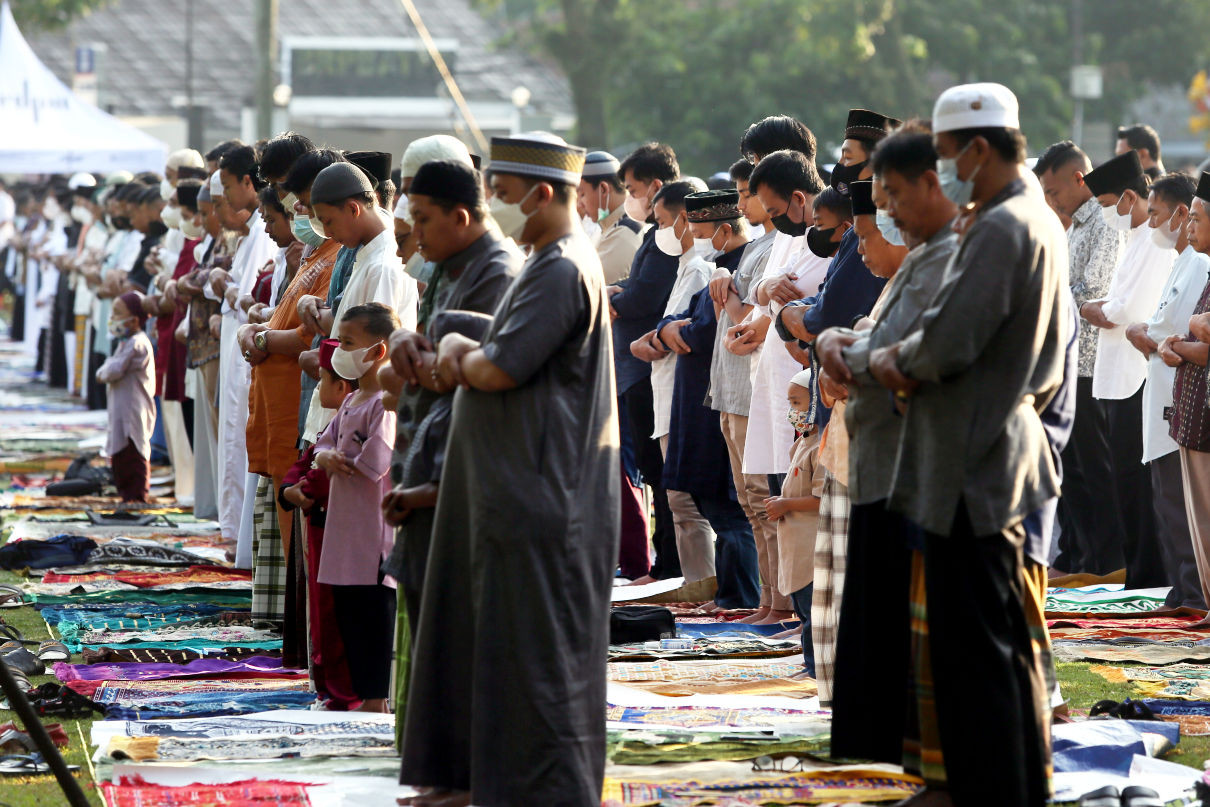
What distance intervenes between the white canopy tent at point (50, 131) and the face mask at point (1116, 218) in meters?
10.5

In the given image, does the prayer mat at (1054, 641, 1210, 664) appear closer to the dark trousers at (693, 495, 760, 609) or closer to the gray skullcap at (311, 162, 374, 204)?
the dark trousers at (693, 495, 760, 609)

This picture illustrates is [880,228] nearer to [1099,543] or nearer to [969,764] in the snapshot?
[969,764]

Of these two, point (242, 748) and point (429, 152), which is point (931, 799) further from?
point (429, 152)

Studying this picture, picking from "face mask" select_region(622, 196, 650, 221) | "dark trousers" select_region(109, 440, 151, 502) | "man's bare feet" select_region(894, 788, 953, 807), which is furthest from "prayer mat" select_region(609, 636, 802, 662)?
"dark trousers" select_region(109, 440, 151, 502)

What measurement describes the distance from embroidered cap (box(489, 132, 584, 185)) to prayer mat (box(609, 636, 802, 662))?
277 centimetres

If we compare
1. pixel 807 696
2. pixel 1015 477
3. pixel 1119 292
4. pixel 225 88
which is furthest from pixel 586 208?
pixel 225 88

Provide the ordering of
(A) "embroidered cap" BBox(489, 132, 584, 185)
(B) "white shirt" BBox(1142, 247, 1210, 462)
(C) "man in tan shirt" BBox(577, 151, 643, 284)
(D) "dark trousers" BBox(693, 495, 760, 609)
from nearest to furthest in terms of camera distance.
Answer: (A) "embroidered cap" BBox(489, 132, 584, 185) < (B) "white shirt" BBox(1142, 247, 1210, 462) < (D) "dark trousers" BBox(693, 495, 760, 609) < (C) "man in tan shirt" BBox(577, 151, 643, 284)

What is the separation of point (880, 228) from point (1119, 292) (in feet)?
12.2

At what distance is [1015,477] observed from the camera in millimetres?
4398

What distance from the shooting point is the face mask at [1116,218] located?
29.5ft

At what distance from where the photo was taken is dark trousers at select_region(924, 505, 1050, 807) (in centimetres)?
436

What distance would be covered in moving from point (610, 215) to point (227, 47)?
136 feet

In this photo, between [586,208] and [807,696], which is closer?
[807,696]

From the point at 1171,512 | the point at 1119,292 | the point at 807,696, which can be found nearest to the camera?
the point at 807,696
